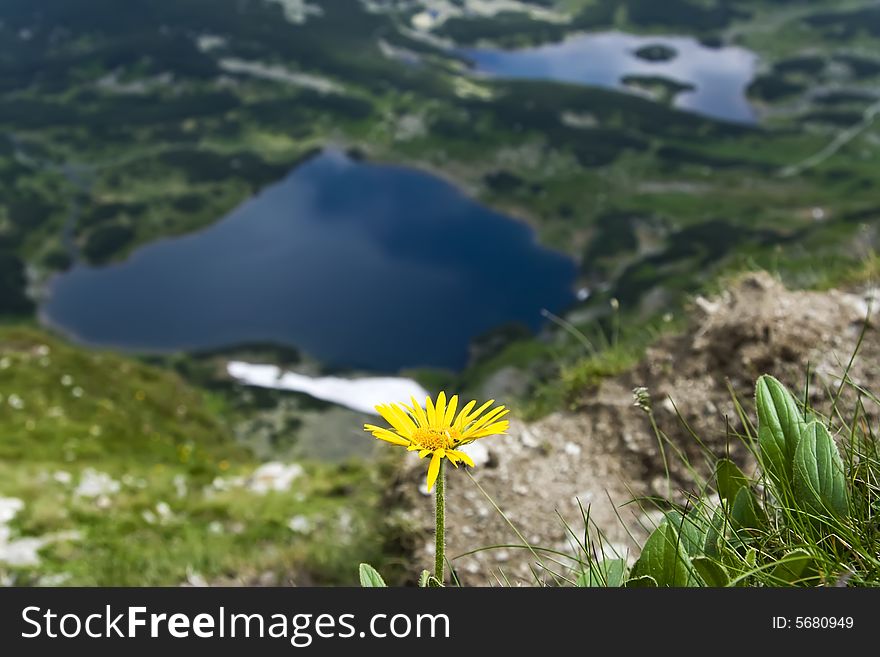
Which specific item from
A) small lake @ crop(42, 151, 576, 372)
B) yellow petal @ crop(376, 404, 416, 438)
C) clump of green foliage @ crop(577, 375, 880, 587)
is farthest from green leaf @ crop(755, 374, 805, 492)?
small lake @ crop(42, 151, 576, 372)

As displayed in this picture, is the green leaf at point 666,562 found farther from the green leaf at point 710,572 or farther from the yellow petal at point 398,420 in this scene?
the yellow petal at point 398,420

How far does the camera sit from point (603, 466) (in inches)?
273

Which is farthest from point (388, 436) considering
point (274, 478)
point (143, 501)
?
point (274, 478)

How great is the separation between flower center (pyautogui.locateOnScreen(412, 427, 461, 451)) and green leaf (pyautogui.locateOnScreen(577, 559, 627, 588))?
2.57 ft

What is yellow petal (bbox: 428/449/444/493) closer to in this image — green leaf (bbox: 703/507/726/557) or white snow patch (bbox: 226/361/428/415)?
green leaf (bbox: 703/507/726/557)

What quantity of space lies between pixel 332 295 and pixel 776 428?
572ft

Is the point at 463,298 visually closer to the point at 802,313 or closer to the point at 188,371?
the point at 188,371

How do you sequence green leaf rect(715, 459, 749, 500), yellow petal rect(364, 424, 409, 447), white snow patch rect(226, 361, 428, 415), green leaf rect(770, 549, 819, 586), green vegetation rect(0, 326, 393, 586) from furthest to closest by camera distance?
white snow patch rect(226, 361, 428, 415)
green vegetation rect(0, 326, 393, 586)
green leaf rect(715, 459, 749, 500)
yellow petal rect(364, 424, 409, 447)
green leaf rect(770, 549, 819, 586)

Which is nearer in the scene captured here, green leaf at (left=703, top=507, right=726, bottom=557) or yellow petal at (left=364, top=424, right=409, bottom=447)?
yellow petal at (left=364, top=424, right=409, bottom=447)

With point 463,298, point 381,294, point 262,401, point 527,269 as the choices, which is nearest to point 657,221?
point 527,269

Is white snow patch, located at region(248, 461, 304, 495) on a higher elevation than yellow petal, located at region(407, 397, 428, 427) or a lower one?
higher

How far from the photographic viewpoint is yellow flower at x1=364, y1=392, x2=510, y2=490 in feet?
9.01
